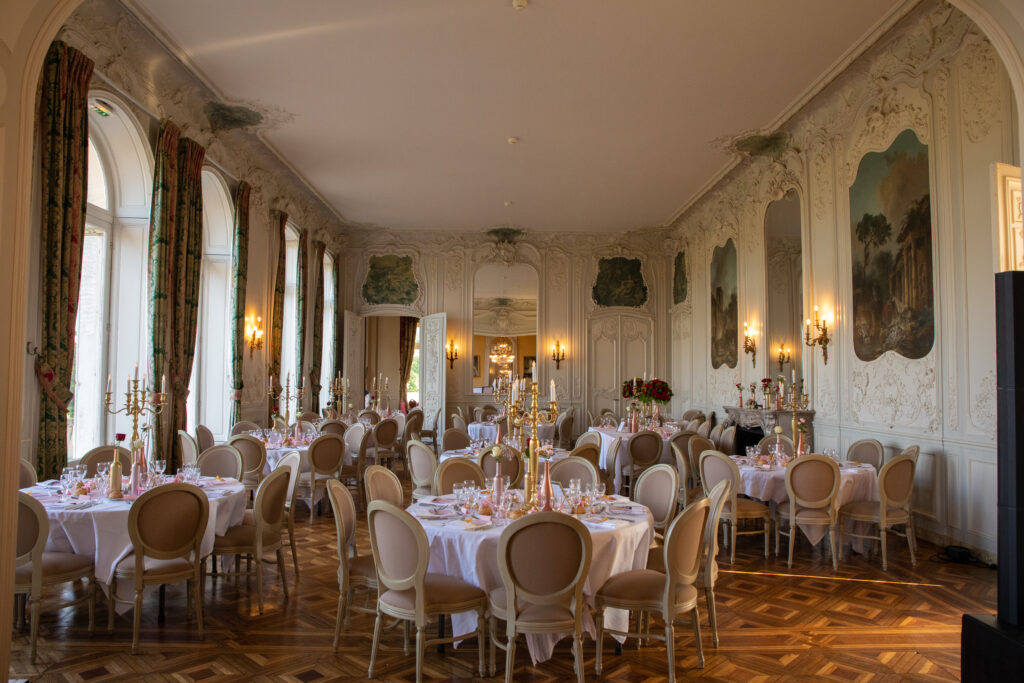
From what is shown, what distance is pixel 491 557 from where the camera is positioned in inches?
143

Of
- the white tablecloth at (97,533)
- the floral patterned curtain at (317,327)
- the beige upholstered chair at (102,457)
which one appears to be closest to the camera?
the white tablecloth at (97,533)

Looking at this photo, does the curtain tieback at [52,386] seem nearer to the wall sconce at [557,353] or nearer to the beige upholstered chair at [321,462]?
the beige upholstered chair at [321,462]

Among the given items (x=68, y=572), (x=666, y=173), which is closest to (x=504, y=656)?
(x=68, y=572)

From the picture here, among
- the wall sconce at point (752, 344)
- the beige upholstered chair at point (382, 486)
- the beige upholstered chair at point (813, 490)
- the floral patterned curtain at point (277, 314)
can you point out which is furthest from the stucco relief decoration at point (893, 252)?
the floral patterned curtain at point (277, 314)

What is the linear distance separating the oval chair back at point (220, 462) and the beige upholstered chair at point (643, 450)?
4442mm

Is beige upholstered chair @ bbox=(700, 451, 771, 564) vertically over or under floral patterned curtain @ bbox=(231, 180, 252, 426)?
under

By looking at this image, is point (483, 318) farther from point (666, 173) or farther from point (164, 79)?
point (164, 79)

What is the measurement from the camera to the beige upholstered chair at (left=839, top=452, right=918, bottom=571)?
5.57 metres

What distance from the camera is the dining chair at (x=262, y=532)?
14.9 ft

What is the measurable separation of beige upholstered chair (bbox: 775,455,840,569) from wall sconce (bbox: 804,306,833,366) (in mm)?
2852

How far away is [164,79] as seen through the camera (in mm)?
7102

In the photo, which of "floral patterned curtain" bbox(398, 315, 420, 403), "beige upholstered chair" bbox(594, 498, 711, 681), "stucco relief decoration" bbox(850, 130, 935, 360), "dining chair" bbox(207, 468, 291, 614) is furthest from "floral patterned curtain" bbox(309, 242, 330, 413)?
"beige upholstered chair" bbox(594, 498, 711, 681)

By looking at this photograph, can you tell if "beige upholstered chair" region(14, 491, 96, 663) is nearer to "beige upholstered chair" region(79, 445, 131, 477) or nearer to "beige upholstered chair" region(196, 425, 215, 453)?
"beige upholstered chair" region(79, 445, 131, 477)

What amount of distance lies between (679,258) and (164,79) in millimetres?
10191
